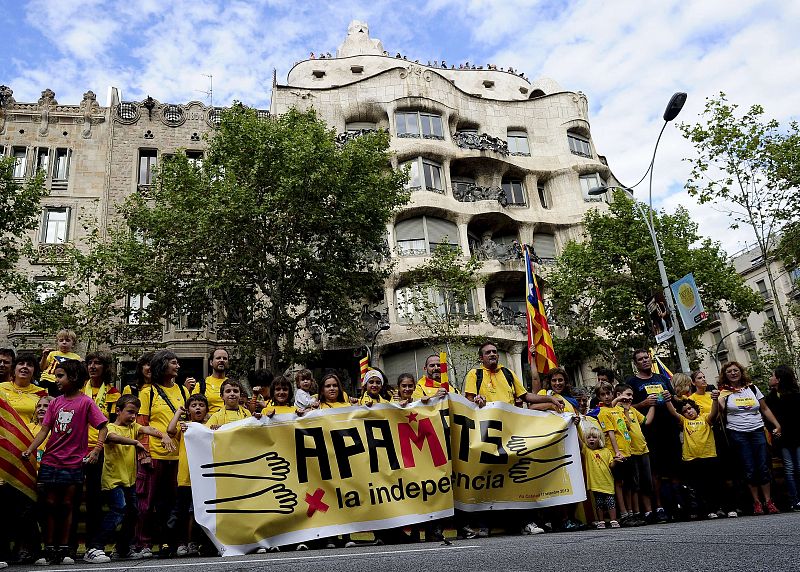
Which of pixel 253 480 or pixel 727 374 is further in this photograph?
pixel 727 374

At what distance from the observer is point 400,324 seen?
2736cm

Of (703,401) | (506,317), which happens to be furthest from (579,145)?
(703,401)

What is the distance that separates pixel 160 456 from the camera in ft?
22.8

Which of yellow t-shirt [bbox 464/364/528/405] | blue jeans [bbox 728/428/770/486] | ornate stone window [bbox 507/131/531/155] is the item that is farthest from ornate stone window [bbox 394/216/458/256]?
blue jeans [bbox 728/428/770/486]

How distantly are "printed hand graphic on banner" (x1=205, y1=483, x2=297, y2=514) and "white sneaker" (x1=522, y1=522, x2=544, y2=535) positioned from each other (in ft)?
8.41

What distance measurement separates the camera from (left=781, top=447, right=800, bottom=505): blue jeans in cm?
801

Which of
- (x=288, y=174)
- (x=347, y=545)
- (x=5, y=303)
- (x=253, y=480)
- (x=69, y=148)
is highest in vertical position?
(x=69, y=148)

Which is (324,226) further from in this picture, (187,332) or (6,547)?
(6,547)

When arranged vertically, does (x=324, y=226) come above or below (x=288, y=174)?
below

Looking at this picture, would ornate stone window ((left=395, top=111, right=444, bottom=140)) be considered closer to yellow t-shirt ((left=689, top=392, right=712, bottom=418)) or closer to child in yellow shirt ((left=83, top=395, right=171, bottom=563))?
yellow t-shirt ((left=689, top=392, right=712, bottom=418))

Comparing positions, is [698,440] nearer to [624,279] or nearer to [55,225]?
[624,279]

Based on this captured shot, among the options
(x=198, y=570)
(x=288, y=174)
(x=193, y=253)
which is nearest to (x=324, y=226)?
(x=288, y=174)

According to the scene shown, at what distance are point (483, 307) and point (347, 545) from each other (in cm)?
2265

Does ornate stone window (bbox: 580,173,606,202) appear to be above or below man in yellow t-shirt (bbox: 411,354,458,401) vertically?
above
